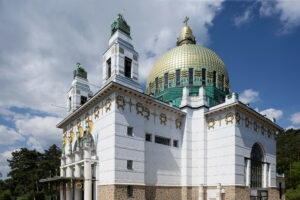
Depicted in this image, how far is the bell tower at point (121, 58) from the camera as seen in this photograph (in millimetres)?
22828

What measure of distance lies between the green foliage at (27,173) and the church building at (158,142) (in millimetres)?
24710

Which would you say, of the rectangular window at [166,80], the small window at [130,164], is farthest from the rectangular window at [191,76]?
the small window at [130,164]

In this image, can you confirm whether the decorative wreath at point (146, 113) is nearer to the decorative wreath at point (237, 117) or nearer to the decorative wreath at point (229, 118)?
the decorative wreath at point (229, 118)

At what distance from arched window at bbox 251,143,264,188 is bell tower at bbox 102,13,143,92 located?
50.5 feet

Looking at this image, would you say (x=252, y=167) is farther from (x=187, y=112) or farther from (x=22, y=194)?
(x=22, y=194)

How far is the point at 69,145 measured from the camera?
29.1 m

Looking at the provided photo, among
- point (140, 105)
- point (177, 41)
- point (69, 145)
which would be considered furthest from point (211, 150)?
point (177, 41)

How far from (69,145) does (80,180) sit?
7371mm

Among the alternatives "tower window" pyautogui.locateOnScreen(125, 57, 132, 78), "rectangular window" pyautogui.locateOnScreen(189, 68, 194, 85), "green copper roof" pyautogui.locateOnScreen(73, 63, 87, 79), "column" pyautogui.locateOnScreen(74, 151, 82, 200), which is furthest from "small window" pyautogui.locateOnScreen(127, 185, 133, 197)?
"green copper roof" pyautogui.locateOnScreen(73, 63, 87, 79)

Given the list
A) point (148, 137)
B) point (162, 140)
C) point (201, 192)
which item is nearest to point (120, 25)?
point (148, 137)

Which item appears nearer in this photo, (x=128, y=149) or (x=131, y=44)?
(x=128, y=149)

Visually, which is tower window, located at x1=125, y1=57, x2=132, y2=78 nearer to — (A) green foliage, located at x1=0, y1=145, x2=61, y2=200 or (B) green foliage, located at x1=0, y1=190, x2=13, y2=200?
(A) green foliage, located at x1=0, y1=145, x2=61, y2=200

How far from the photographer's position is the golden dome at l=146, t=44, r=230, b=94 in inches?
1282

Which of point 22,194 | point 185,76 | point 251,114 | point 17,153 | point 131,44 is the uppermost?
point 131,44
